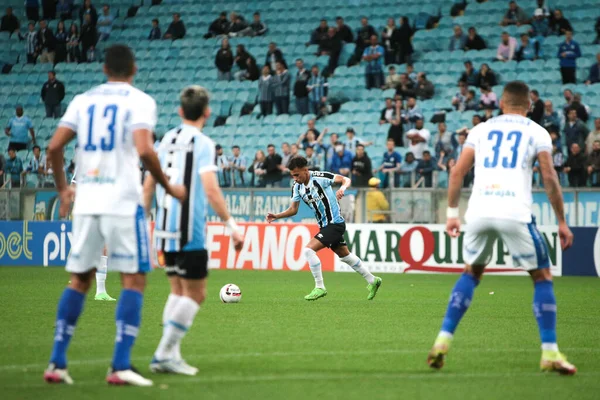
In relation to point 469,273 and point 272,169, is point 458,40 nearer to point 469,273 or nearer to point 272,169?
point 272,169

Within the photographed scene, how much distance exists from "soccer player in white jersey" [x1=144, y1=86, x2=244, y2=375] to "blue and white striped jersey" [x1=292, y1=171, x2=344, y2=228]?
26.2ft

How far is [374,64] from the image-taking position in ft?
93.1

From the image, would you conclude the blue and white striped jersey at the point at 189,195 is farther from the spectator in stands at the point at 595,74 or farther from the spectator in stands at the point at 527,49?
the spectator in stands at the point at 527,49

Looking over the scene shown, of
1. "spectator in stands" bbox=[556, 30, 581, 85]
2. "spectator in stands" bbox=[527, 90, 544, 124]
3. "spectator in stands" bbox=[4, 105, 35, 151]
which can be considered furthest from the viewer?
"spectator in stands" bbox=[4, 105, 35, 151]

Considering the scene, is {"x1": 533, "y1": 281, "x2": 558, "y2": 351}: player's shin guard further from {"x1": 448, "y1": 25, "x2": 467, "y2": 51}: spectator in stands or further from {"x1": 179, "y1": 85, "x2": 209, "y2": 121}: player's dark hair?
{"x1": 448, "y1": 25, "x2": 467, "y2": 51}: spectator in stands

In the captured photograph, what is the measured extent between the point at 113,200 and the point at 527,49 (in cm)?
2148

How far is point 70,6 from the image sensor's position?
35094mm

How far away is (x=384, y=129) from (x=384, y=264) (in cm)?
487

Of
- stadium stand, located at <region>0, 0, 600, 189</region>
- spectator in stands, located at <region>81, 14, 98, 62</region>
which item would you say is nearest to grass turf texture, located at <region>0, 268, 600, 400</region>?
stadium stand, located at <region>0, 0, 600, 189</region>

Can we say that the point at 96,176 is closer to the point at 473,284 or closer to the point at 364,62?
the point at 473,284

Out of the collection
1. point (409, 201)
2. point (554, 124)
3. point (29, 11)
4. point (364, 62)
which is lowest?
point (409, 201)

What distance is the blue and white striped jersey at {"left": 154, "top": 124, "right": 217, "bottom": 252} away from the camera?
7.66 meters

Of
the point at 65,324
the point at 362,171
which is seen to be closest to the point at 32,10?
the point at 362,171

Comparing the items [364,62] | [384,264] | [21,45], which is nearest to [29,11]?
[21,45]
